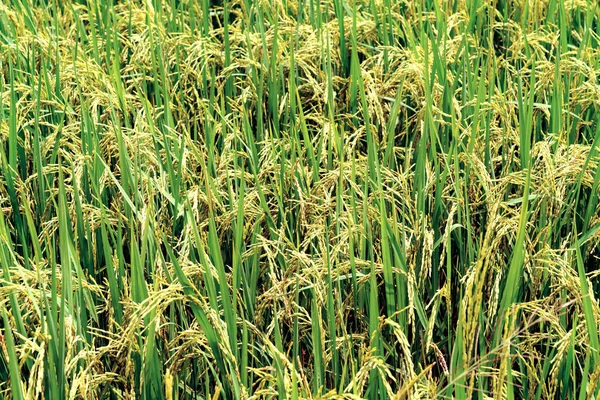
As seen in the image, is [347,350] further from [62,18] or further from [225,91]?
[62,18]

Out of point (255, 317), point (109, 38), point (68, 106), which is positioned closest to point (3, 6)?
point (109, 38)

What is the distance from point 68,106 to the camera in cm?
227

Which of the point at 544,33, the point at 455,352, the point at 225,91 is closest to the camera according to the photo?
the point at 455,352

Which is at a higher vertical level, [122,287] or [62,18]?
[62,18]

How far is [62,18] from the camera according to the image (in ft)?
10.3

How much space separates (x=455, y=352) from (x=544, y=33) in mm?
1594

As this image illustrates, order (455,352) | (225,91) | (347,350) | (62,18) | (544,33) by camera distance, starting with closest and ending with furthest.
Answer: (455,352) < (347,350) < (225,91) < (544,33) < (62,18)

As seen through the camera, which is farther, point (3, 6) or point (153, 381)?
point (3, 6)

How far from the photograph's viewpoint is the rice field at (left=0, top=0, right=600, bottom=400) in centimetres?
150

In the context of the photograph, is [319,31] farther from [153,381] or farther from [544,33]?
[153,381]

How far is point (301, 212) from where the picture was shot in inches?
73.4

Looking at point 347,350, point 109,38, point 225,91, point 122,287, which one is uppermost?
point 109,38

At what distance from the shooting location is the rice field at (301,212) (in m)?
1.50

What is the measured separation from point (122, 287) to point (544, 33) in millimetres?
1706
